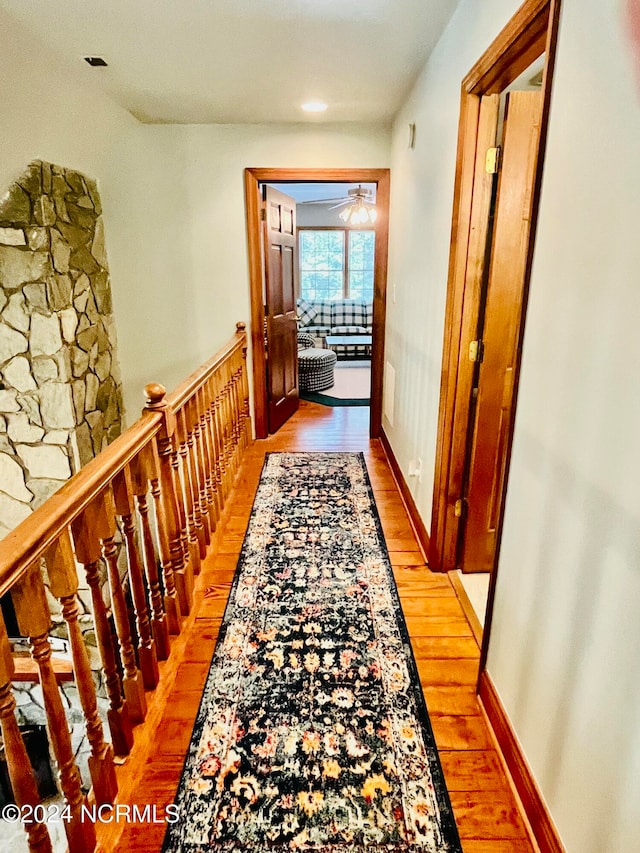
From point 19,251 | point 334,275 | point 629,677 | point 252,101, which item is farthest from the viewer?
point 334,275

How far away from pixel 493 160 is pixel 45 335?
8.24ft

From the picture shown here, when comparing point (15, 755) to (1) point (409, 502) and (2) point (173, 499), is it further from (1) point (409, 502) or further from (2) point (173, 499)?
(1) point (409, 502)

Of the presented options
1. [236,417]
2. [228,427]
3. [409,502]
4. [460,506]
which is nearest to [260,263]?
[236,417]

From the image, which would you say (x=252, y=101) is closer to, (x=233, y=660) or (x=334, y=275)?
(x=233, y=660)

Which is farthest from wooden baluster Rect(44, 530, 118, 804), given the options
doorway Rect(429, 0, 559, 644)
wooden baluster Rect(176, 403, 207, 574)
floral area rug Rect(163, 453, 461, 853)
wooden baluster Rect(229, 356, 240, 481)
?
wooden baluster Rect(229, 356, 240, 481)

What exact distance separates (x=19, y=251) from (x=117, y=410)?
1390 mm

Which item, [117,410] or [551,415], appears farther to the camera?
[117,410]

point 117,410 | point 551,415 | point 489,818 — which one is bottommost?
point 489,818

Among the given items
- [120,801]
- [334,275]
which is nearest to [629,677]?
[120,801]

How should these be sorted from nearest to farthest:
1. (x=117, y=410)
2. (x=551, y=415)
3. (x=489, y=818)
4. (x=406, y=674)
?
(x=551, y=415), (x=489, y=818), (x=406, y=674), (x=117, y=410)

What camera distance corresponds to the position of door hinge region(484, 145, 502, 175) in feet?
6.31

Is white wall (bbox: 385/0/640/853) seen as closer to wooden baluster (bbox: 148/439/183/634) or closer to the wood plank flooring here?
the wood plank flooring

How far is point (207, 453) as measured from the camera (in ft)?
8.30

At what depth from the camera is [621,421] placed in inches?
35.9
